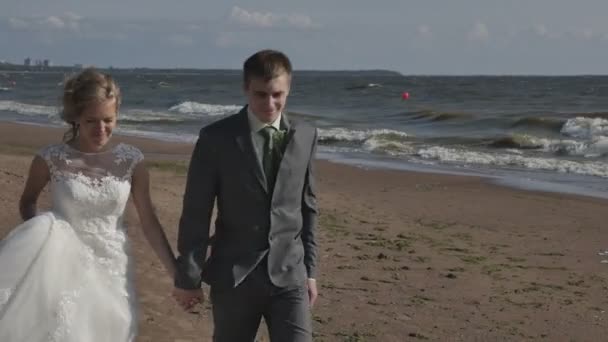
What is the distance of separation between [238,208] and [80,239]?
596 mm

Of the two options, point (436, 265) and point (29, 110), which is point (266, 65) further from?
point (29, 110)

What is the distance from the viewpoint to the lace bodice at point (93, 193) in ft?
12.0

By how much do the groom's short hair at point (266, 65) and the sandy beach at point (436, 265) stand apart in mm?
1412

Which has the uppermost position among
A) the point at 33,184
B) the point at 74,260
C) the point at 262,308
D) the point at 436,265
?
the point at 33,184

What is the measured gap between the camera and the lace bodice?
367cm

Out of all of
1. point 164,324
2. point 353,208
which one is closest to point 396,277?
point 164,324

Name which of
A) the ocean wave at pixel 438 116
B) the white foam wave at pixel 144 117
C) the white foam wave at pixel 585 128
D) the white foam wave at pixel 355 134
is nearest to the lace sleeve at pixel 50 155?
the white foam wave at pixel 355 134

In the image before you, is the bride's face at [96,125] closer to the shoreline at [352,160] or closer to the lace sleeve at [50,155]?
the lace sleeve at [50,155]

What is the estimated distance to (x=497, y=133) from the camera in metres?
28.6

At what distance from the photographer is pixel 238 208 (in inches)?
142

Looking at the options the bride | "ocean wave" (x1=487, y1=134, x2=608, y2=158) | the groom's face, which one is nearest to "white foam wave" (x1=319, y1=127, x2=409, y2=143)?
"ocean wave" (x1=487, y1=134, x2=608, y2=158)

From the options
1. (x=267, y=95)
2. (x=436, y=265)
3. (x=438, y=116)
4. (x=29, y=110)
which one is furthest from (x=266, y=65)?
(x=29, y=110)

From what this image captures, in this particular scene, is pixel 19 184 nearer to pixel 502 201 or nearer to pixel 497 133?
pixel 502 201

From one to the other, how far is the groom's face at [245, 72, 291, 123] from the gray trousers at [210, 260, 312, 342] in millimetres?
545
